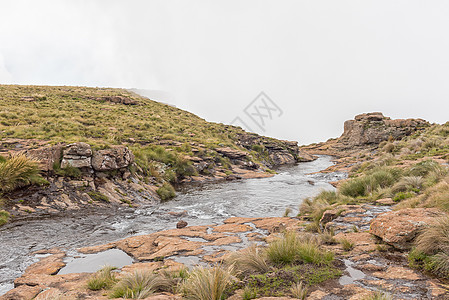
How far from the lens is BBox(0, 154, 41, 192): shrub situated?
10547 millimetres

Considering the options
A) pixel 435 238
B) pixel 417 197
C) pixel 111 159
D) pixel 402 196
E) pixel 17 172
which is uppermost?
pixel 111 159

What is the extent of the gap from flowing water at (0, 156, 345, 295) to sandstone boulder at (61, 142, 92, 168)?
10.4ft

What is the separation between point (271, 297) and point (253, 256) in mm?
1278

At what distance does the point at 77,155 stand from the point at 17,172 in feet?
9.58

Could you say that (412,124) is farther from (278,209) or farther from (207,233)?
(207,233)

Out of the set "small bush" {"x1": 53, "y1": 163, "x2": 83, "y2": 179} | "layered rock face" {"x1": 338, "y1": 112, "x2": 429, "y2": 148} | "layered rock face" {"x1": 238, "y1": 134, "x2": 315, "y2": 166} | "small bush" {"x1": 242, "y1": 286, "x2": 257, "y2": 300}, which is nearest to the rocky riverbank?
"small bush" {"x1": 242, "y1": 286, "x2": 257, "y2": 300}

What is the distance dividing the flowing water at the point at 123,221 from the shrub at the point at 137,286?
291 centimetres

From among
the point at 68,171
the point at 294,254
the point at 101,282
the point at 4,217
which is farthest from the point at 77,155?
the point at 294,254

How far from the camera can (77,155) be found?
13469 millimetres

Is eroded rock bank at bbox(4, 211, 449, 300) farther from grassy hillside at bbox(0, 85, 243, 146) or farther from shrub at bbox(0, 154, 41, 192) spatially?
grassy hillside at bbox(0, 85, 243, 146)

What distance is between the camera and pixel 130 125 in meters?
31.5

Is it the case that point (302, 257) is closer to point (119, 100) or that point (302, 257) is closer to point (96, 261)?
point (96, 261)

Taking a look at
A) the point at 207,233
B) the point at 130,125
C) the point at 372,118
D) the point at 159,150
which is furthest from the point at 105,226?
the point at 372,118

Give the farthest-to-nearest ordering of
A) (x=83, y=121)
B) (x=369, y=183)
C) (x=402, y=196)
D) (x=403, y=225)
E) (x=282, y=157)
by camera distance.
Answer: (x=282, y=157), (x=83, y=121), (x=369, y=183), (x=402, y=196), (x=403, y=225)
